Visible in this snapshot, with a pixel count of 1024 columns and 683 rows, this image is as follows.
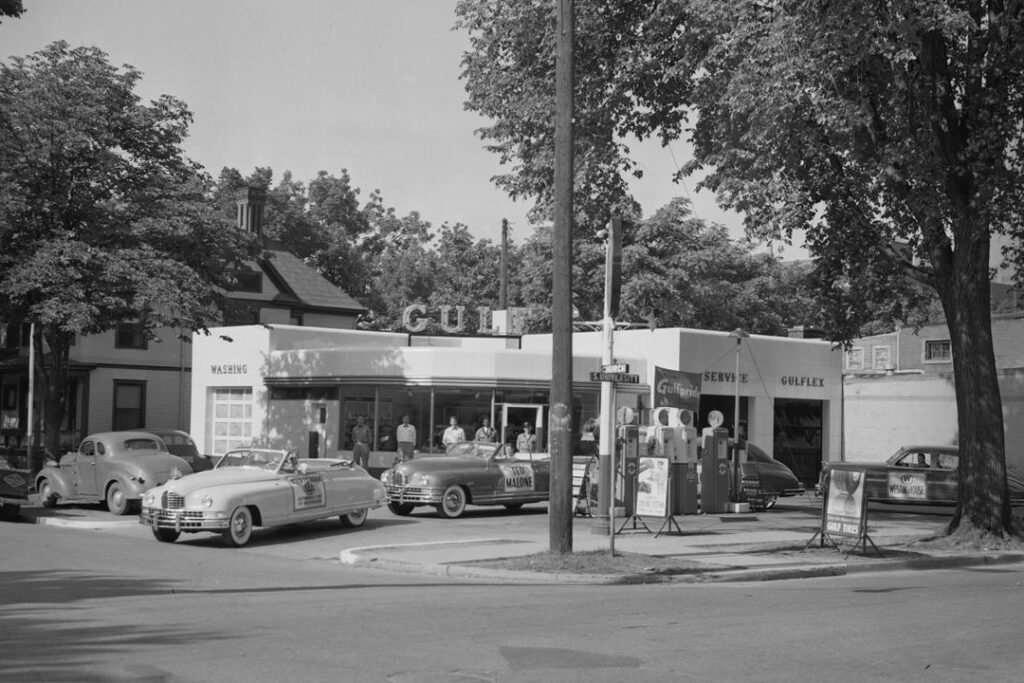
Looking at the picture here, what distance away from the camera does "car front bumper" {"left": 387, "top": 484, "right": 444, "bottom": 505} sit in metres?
21.5

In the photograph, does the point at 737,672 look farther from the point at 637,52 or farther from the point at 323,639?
the point at 637,52

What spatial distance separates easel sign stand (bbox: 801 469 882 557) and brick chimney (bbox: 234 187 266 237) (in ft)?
126

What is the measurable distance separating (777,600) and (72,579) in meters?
7.77

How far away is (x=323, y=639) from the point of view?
8.91 m

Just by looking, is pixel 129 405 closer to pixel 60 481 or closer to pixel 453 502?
pixel 60 481

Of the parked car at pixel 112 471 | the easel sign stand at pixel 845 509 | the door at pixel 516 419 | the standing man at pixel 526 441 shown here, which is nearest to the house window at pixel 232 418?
the door at pixel 516 419

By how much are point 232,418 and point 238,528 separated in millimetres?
21007

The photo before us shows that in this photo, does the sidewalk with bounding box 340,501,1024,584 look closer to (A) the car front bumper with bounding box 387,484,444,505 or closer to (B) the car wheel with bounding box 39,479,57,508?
(A) the car front bumper with bounding box 387,484,444,505

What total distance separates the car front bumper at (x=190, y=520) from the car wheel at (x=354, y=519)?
3.15 metres

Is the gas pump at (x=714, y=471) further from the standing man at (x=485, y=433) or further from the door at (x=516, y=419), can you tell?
the door at (x=516, y=419)

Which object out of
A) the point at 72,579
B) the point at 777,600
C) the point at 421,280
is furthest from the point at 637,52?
the point at 421,280

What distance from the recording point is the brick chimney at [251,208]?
51438 mm

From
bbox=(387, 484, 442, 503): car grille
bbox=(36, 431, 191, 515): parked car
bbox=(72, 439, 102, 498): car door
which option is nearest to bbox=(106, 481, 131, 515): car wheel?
bbox=(36, 431, 191, 515): parked car

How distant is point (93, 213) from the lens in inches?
1055
